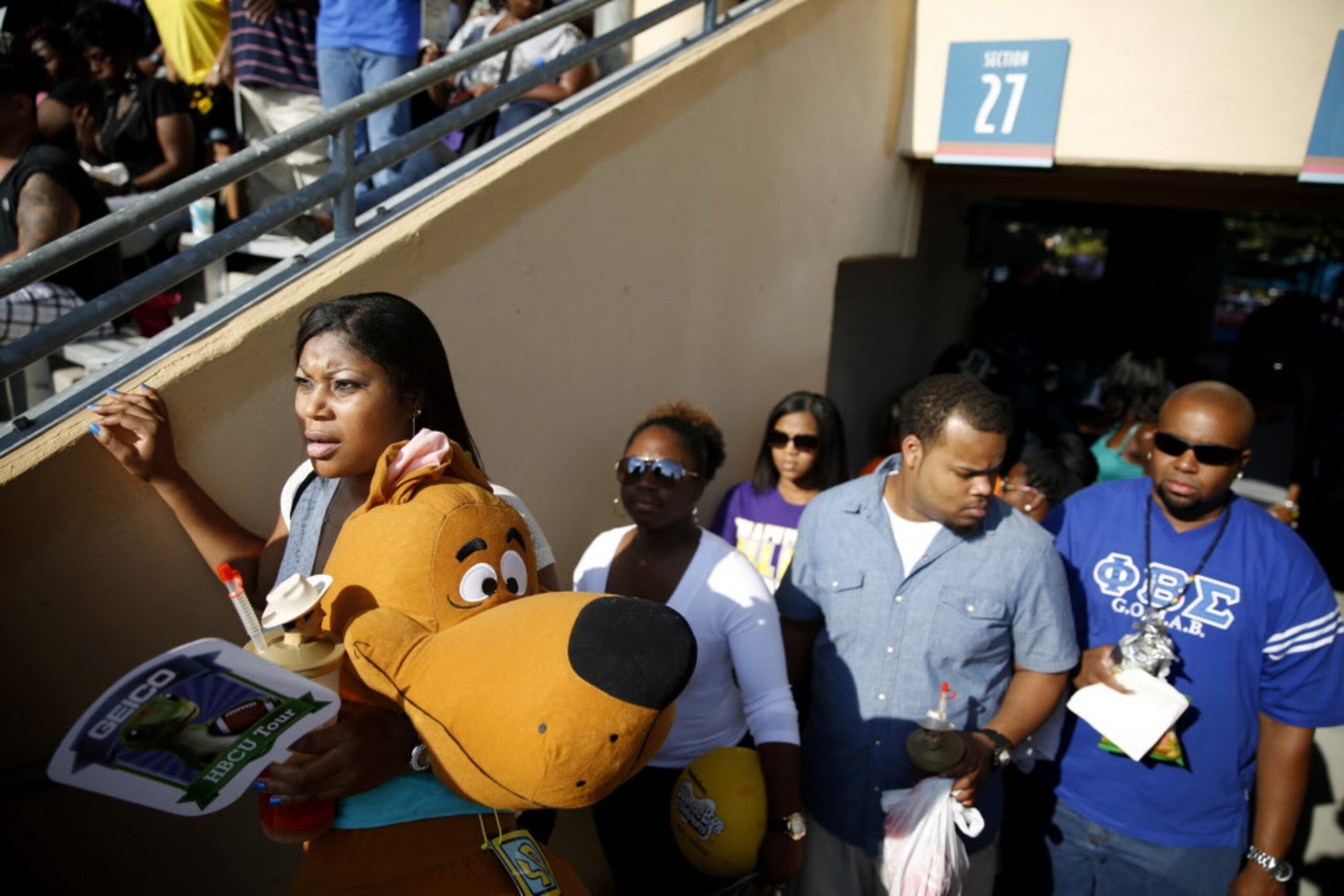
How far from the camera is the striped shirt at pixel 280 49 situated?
447 centimetres

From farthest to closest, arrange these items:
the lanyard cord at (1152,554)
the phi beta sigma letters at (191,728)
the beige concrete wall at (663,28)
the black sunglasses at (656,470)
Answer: the beige concrete wall at (663,28)
the black sunglasses at (656,470)
the lanyard cord at (1152,554)
the phi beta sigma letters at (191,728)

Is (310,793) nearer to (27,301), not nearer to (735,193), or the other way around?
(27,301)

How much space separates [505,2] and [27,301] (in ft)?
12.0

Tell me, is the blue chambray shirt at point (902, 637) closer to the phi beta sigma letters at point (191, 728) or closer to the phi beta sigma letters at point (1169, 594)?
the phi beta sigma letters at point (1169, 594)

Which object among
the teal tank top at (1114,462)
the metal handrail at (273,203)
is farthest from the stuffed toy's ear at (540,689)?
the teal tank top at (1114,462)

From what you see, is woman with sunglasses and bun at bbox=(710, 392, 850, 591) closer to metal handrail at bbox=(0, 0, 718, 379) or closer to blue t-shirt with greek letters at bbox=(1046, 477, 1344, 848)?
blue t-shirt with greek letters at bbox=(1046, 477, 1344, 848)

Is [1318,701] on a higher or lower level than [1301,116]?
lower

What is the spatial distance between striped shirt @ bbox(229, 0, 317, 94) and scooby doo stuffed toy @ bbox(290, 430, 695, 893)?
3.85m

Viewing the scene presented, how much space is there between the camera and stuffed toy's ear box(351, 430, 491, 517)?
5.24 feet

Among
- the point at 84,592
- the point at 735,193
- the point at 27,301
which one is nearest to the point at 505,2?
the point at 735,193

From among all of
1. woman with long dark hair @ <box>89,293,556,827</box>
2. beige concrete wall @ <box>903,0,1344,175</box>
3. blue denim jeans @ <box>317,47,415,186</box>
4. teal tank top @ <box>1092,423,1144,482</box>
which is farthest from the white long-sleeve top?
beige concrete wall @ <box>903,0,1344,175</box>

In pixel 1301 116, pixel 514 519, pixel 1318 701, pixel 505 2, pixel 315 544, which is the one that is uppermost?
pixel 505 2

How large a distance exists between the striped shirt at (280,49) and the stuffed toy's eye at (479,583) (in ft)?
13.2

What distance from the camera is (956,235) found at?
28.7 ft
